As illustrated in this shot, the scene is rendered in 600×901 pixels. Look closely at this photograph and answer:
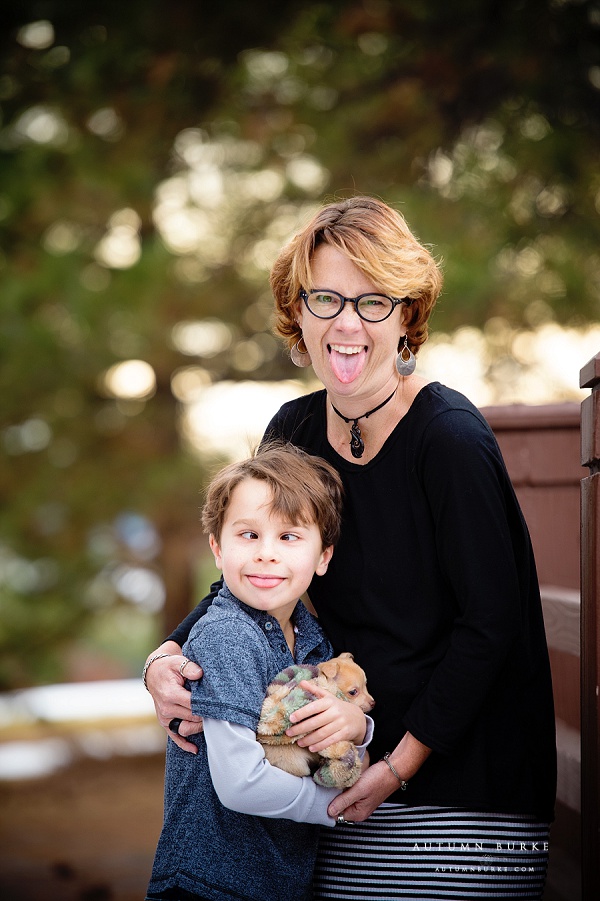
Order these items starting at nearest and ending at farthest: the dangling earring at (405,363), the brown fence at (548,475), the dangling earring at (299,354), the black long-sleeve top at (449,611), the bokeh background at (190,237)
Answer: the black long-sleeve top at (449,611), the dangling earring at (405,363), the dangling earring at (299,354), the brown fence at (548,475), the bokeh background at (190,237)

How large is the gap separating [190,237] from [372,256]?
536 cm

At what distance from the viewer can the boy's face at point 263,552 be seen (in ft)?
Answer: 6.41

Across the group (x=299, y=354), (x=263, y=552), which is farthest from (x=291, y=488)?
(x=299, y=354)

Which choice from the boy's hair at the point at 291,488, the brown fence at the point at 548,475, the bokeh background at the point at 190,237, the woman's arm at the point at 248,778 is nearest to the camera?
the woman's arm at the point at 248,778

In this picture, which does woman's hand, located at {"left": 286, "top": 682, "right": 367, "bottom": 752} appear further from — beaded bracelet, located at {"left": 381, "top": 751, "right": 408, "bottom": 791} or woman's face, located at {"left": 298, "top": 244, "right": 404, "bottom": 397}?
woman's face, located at {"left": 298, "top": 244, "right": 404, "bottom": 397}

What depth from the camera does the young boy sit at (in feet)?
5.88

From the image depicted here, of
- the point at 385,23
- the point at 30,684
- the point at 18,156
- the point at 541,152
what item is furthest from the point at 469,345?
the point at 30,684

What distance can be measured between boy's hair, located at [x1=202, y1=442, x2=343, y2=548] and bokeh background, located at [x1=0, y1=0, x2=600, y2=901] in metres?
3.09

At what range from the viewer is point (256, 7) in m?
5.75

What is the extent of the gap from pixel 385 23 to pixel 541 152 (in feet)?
4.11

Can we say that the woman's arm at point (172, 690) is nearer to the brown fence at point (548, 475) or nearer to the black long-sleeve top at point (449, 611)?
the black long-sleeve top at point (449, 611)

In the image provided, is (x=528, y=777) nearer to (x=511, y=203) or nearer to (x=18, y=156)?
(x=511, y=203)

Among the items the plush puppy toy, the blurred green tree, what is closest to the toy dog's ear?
the plush puppy toy

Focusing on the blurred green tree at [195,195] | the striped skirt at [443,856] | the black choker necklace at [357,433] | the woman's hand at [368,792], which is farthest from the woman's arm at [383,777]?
the blurred green tree at [195,195]
